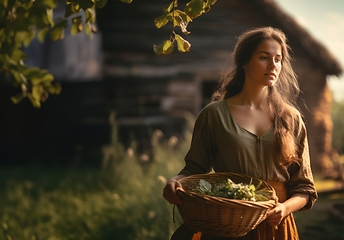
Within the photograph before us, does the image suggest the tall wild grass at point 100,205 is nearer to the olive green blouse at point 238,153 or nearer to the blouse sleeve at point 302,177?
the olive green blouse at point 238,153

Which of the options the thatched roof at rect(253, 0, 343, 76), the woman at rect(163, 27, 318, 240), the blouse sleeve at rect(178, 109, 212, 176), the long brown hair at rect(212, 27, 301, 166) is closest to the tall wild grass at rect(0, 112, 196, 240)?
the blouse sleeve at rect(178, 109, 212, 176)

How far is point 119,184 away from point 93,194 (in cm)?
43

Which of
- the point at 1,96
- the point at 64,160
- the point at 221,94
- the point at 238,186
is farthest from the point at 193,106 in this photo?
the point at 238,186

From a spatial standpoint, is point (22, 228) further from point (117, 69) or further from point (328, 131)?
point (328, 131)

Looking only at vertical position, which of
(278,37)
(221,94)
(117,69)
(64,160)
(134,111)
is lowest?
(64,160)

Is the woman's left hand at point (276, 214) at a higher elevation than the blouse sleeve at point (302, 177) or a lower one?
lower

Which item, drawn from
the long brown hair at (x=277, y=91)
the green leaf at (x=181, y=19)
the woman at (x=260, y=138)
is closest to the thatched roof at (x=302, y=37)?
the long brown hair at (x=277, y=91)

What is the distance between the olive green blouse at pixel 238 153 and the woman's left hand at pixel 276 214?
0.22 meters

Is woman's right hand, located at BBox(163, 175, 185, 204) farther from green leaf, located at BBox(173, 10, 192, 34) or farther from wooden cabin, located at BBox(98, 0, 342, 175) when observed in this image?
wooden cabin, located at BBox(98, 0, 342, 175)

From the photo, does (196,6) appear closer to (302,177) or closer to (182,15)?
(182,15)

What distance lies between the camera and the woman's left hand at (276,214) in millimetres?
2037

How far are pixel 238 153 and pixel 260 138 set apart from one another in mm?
137

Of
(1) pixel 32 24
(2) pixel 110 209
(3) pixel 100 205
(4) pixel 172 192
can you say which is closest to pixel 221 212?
(4) pixel 172 192

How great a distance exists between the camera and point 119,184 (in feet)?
21.9
